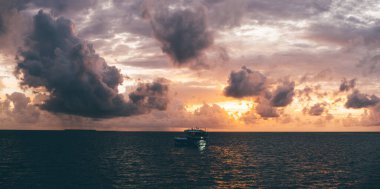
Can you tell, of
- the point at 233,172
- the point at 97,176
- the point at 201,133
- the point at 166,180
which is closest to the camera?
the point at 166,180

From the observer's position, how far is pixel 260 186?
71062 mm

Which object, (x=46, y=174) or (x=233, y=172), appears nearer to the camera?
(x=46, y=174)

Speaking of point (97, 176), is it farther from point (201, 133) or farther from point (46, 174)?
point (201, 133)

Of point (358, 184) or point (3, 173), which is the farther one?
point (3, 173)

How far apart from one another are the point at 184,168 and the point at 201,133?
8045 cm

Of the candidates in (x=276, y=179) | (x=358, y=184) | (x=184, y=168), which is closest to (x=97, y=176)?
(x=184, y=168)

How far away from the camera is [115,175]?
3354 inches

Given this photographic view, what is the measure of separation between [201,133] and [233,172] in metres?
85.4

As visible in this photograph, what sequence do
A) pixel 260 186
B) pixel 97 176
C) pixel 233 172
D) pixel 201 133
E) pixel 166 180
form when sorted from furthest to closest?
pixel 201 133
pixel 233 172
pixel 97 176
pixel 166 180
pixel 260 186

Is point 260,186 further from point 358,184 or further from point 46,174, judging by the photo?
point 46,174

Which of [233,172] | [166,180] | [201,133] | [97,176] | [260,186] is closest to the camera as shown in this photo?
[260,186]

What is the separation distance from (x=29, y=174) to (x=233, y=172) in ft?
178

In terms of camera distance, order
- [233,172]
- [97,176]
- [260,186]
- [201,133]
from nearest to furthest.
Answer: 1. [260,186]
2. [97,176]
3. [233,172]
4. [201,133]

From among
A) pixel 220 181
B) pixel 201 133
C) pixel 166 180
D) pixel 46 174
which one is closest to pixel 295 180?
pixel 220 181
